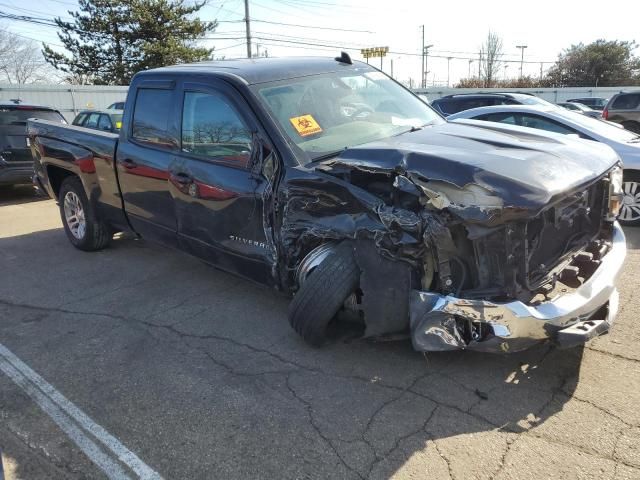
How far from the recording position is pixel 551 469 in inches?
93.8

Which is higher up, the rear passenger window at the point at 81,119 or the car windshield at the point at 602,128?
the rear passenger window at the point at 81,119

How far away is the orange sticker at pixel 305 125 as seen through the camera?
3666 mm

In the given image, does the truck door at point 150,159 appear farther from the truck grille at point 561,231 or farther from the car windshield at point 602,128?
the car windshield at point 602,128

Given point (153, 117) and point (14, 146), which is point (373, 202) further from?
point (14, 146)

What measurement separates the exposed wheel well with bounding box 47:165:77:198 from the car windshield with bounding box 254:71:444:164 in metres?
3.81

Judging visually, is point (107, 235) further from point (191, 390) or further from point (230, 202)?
point (191, 390)

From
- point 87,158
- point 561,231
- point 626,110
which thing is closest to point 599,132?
point 561,231

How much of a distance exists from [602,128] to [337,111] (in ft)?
15.4

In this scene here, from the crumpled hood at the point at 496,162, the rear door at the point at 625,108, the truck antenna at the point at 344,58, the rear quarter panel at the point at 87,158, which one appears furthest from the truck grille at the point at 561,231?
the rear door at the point at 625,108

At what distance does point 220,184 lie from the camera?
12.7ft

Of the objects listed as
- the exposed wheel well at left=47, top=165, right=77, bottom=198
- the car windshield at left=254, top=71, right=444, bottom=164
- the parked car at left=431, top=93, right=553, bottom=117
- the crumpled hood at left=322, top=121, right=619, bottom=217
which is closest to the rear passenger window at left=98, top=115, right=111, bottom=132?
the exposed wheel well at left=47, top=165, right=77, bottom=198

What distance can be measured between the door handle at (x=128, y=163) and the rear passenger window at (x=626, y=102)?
14222 millimetres

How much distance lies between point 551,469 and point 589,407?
60cm

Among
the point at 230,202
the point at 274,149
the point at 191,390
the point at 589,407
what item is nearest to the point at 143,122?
the point at 230,202
